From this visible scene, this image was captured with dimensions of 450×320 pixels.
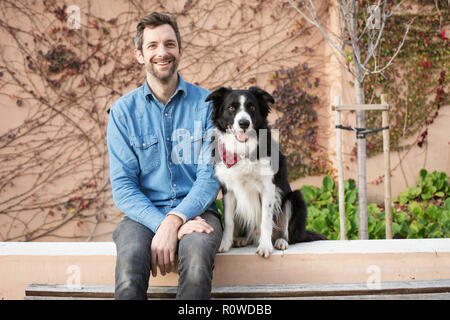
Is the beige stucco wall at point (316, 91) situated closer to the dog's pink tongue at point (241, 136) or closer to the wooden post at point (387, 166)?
the wooden post at point (387, 166)

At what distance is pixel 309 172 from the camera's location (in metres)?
4.76

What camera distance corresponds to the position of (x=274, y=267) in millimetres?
2023

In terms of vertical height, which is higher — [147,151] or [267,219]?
[147,151]

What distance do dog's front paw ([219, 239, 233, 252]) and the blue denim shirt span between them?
0.20m

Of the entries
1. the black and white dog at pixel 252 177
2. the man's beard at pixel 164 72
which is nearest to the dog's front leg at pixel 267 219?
the black and white dog at pixel 252 177

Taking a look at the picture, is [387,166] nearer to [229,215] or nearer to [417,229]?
[417,229]

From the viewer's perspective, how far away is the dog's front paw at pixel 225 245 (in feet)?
6.76

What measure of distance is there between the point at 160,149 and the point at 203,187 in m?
0.32

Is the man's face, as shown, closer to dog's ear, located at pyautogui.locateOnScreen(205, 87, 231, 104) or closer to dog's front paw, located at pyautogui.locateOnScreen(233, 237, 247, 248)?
dog's ear, located at pyautogui.locateOnScreen(205, 87, 231, 104)

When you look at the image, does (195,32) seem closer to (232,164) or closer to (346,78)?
(346,78)

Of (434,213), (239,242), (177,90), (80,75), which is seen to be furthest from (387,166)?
(80,75)

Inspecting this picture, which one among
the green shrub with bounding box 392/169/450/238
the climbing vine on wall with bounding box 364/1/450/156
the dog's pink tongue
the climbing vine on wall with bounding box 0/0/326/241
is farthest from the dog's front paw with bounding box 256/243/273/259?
the climbing vine on wall with bounding box 364/1/450/156

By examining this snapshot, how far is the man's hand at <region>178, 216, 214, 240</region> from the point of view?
1758mm
